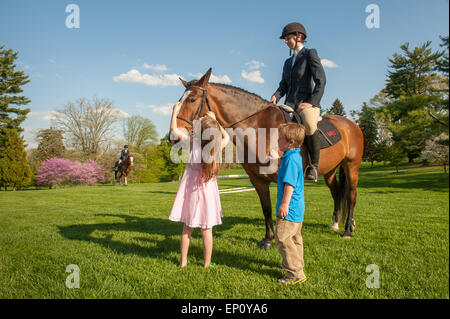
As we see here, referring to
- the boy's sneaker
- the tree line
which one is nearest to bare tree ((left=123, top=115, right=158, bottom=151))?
the tree line

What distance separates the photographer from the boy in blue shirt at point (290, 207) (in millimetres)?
2703

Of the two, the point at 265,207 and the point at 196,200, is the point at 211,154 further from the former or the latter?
the point at 265,207

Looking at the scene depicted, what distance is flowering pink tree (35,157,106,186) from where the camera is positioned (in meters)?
26.3

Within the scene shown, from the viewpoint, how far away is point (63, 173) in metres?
26.8

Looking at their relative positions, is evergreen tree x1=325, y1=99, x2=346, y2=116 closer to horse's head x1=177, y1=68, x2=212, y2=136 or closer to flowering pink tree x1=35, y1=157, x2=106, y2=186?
flowering pink tree x1=35, y1=157, x2=106, y2=186

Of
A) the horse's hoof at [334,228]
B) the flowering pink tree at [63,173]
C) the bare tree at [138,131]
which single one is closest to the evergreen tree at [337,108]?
the bare tree at [138,131]

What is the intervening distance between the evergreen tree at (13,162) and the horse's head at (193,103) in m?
26.1

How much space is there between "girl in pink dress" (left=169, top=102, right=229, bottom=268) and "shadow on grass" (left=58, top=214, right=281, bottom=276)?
58cm

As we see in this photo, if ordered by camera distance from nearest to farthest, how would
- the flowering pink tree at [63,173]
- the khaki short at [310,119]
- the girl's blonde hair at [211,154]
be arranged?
the girl's blonde hair at [211,154]
the khaki short at [310,119]
the flowering pink tree at [63,173]

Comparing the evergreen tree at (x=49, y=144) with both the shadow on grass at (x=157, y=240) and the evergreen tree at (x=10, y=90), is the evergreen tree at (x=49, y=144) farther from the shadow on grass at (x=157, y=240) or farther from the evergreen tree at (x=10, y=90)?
the shadow on grass at (x=157, y=240)
